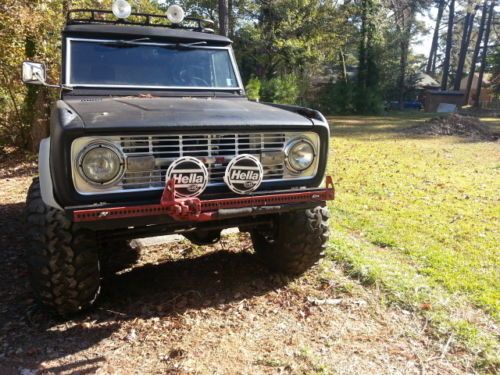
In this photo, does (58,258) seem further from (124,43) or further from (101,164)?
(124,43)

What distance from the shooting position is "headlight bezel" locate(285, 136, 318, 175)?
3281 mm

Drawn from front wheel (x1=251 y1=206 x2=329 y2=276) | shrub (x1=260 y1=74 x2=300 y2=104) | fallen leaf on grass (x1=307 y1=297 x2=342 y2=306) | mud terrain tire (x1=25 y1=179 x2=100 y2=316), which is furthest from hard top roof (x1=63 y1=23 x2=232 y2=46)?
shrub (x1=260 y1=74 x2=300 y2=104)

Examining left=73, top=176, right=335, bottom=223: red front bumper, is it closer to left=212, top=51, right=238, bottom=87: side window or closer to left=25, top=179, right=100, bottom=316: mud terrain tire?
left=25, top=179, right=100, bottom=316: mud terrain tire

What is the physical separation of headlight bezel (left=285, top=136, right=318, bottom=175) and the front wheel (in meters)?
0.44

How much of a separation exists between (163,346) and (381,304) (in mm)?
1698

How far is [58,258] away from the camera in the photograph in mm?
2984

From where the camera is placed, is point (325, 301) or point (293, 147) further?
point (325, 301)

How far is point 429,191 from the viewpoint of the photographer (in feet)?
24.4

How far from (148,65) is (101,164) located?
174cm

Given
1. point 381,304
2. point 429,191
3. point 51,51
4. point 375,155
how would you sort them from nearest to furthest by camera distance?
point 381,304, point 429,191, point 51,51, point 375,155

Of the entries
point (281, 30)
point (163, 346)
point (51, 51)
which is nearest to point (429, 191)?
point (163, 346)

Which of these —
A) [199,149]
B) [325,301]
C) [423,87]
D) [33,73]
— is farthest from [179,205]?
[423,87]

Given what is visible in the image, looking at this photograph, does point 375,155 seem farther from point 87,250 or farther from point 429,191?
point 87,250

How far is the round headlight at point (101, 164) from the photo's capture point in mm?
2719
